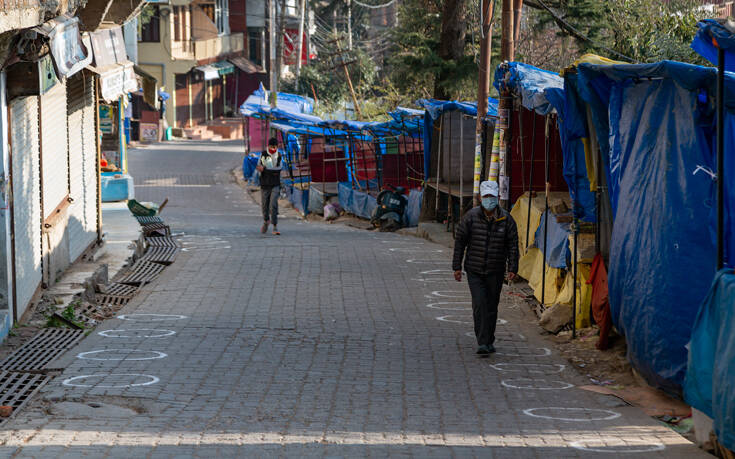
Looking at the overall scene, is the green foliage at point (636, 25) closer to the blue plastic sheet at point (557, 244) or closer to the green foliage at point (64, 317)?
the blue plastic sheet at point (557, 244)

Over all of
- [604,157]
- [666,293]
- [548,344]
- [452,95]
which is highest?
[452,95]

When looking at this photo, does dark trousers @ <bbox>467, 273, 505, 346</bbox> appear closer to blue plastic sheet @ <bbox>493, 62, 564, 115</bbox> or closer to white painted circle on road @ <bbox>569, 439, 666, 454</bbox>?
blue plastic sheet @ <bbox>493, 62, 564, 115</bbox>

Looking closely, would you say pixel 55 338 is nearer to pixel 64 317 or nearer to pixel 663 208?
pixel 64 317

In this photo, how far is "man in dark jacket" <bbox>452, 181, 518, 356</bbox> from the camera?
8898 millimetres

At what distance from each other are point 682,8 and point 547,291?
11604mm

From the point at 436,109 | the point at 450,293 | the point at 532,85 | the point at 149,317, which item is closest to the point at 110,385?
the point at 149,317

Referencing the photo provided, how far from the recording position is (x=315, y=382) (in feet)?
25.2

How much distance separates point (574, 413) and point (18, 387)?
14.1 feet

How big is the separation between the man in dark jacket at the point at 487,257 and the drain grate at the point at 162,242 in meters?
8.73

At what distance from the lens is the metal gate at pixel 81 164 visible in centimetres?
1396

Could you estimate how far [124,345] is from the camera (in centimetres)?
890

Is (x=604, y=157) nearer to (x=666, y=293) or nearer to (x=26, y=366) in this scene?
(x=666, y=293)

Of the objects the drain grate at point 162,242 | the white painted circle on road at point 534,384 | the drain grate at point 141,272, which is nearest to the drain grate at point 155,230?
the drain grate at point 162,242

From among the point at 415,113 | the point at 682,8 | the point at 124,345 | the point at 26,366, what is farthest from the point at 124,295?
the point at 682,8
